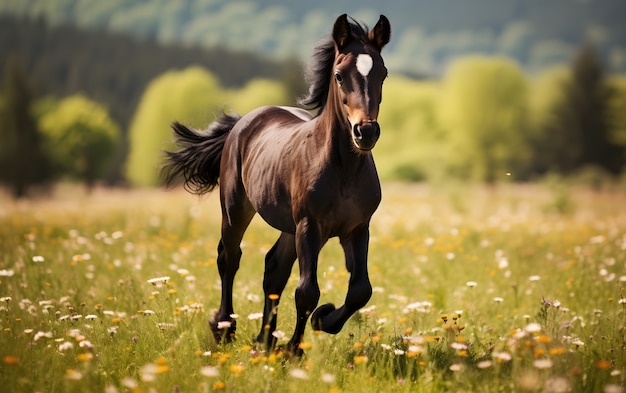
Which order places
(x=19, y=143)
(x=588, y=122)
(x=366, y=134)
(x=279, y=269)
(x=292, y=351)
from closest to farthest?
(x=366, y=134) < (x=292, y=351) < (x=279, y=269) < (x=19, y=143) < (x=588, y=122)

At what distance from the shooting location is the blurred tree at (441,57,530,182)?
43688 millimetres

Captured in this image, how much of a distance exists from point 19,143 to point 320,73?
1795 inches

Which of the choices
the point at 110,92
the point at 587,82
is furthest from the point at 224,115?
the point at 110,92

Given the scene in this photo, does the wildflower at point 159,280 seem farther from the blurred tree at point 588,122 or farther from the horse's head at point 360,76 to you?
the blurred tree at point 588,122

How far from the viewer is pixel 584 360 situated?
13.8ft

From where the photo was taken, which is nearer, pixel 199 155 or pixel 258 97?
pixel 199 155

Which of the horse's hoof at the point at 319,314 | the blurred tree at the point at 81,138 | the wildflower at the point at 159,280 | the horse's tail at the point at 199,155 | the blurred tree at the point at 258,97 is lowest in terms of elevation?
the blurred tree at the point at 81,138

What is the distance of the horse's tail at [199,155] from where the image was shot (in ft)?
22.3

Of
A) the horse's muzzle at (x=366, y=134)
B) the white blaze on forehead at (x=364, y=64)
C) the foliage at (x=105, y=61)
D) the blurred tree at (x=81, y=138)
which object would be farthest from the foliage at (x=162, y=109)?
the horse's muzzle at (x=366, y=134)

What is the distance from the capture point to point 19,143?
150ft

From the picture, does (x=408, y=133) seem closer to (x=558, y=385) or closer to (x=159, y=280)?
(x=159, y=280)

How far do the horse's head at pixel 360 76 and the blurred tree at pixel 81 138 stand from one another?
54480 millimetres

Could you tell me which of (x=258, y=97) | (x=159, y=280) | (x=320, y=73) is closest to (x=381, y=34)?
(x=320, y=73)

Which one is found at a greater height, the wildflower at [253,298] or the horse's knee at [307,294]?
the horse's knee at [307,294]
